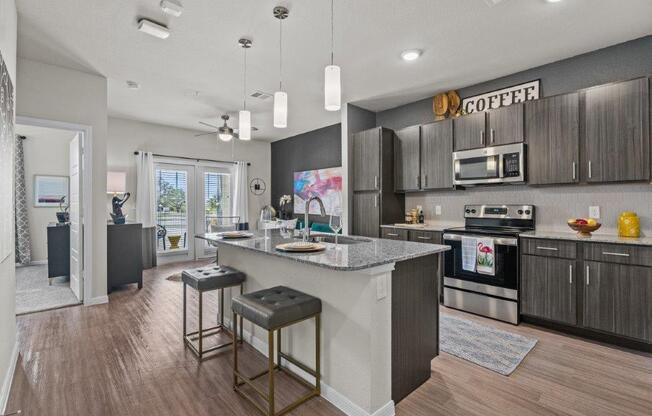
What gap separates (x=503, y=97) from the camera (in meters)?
3.82

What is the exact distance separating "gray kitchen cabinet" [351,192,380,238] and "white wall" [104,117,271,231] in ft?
11.5

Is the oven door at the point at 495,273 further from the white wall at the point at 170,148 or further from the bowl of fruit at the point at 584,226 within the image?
the white wall at the point at 170,148

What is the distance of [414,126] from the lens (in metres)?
4.44

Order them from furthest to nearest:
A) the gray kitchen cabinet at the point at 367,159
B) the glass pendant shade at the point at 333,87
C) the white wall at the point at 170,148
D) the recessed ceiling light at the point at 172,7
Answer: the white wall at the point at 170,148, the gray kitchen cabinet at the point at 367,159, the recessed ceiling light at the point at 172,7, the glass pendant shade at the point at 333,87

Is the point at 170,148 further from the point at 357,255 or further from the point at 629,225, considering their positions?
the point at 629,225

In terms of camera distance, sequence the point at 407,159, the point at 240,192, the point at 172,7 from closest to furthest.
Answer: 1. the point at 172,7
2. the point at 407,159
3. the point at 240,192

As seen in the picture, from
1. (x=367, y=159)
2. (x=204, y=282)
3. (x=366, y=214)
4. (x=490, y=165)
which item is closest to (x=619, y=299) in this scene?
(x=490, y=165)

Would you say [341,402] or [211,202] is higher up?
[211,202]

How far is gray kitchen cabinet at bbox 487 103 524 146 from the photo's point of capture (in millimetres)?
3471

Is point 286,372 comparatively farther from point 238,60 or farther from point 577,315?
point 238,60

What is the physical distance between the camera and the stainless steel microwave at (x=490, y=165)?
3475 mm

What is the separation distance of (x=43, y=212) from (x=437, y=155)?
7566 millimetres

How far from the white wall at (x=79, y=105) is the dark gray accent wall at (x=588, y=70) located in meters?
4.65

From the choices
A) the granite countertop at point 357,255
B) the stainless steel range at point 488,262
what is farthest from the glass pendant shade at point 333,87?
the stainless steel range at point 488,262
